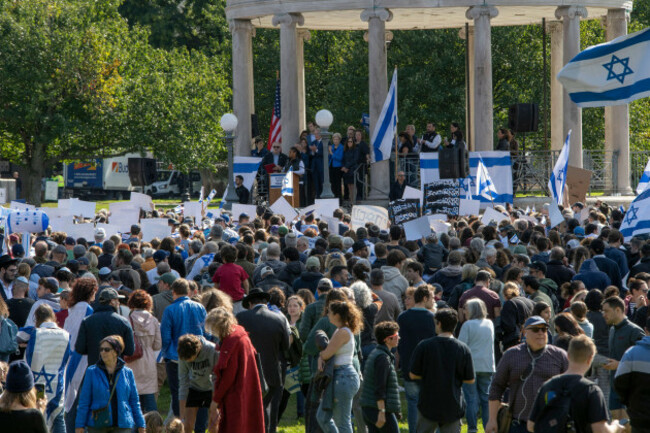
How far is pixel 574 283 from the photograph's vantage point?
14391 mm

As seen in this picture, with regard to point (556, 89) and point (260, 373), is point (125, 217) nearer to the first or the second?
point (260, 373)

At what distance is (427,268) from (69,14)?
34.4 metres

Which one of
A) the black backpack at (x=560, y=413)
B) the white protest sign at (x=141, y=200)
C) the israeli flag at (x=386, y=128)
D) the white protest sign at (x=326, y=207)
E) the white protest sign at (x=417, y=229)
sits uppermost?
the israeli flag at (x=386, y=128)

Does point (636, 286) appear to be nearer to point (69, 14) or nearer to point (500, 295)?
point (500, 295)

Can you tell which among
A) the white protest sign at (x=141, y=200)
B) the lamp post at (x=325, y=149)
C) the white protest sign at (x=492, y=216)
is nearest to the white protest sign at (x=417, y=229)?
the white protest sign at (x=492, y=216)

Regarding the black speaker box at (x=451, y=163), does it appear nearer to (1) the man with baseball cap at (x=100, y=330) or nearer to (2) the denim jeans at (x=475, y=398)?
(2) the denim jeans at (x=475, y=398)

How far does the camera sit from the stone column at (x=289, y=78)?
1330 inches

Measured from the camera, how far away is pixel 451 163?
29.4 m

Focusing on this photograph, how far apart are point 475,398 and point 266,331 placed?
92.8 inches

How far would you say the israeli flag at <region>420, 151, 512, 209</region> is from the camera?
29938 millimetres

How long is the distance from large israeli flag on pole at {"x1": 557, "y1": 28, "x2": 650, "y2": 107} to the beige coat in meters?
5.56

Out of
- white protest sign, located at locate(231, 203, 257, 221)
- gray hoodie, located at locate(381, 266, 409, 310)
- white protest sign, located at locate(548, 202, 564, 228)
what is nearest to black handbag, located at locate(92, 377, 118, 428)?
gray hoodie, located at locate(381, 266, 409, 310)

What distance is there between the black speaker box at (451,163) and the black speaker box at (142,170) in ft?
27.4

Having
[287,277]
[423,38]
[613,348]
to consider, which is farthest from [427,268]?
[423,38]
